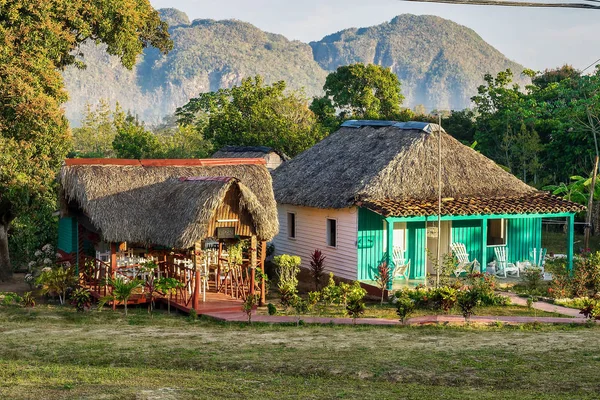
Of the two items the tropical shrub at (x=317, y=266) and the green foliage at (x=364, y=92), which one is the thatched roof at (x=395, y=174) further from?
the green foliage at (x=364, y=92)

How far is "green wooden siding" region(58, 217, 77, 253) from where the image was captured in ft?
80.1

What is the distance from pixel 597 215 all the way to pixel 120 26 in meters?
20.0

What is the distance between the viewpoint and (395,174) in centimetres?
2514

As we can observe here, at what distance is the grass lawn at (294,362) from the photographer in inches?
491

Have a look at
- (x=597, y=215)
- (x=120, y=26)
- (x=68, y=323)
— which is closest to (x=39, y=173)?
(x=120, y=26)

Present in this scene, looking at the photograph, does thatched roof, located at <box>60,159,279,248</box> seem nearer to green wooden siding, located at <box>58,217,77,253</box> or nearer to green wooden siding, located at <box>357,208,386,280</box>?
green wooden siding, located at <box>58,217,77,253</box>

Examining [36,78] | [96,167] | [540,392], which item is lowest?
[540,392]

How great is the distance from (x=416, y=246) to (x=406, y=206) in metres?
1.96

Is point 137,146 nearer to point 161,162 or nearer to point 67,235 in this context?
point 67,235

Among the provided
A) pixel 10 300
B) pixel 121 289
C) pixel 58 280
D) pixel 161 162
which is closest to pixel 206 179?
pixel 161 162

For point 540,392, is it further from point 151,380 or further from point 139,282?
point 139,282

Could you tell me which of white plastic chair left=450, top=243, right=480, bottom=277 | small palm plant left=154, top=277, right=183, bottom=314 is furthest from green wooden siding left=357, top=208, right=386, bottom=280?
small palm plant left=154, top=277, right=183, bottom=314

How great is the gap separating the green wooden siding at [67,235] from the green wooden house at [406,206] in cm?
654

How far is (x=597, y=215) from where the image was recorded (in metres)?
35.6
